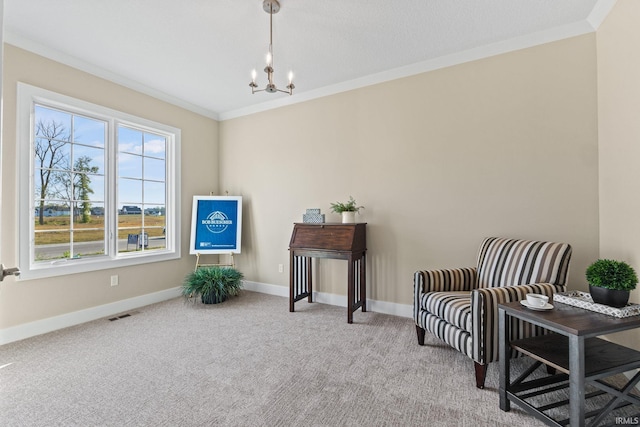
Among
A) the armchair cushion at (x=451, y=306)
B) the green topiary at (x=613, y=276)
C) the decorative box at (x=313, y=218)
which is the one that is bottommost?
the armchair cushion at (x=451, y=306)

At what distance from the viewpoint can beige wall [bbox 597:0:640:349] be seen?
2062mm

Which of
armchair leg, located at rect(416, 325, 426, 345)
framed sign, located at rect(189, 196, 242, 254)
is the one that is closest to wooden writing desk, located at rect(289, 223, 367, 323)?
armchair leg, located at rect(416, 325, 426, 345)

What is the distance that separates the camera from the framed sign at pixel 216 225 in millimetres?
4379

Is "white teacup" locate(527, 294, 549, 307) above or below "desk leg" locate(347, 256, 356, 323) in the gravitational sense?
above

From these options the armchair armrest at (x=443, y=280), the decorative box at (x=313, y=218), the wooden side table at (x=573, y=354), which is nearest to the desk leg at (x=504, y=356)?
→ the wooden side table at (x=573, y=354)

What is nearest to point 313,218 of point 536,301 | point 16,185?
point 536,301

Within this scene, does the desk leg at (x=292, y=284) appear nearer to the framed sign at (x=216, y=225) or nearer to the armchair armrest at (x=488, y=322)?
the framed sign at (x=216, y=225)

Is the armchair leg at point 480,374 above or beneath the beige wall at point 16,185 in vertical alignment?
beneath

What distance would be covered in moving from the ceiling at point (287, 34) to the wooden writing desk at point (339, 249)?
5.77 ft

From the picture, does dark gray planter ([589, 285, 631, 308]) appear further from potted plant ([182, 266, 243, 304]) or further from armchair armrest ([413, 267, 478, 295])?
potted plant ([182, 266, 243, 304])

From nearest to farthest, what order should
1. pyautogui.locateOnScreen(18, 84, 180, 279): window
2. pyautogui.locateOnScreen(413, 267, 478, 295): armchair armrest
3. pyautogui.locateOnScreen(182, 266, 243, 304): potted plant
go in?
pyautogui.locateOnScreen(413, 267, 478, 295): armchair armrest < pyautogui.locateOnScreen(18, 84, 180, 279): window < pyautogui.locateOnScreen(182, 266, 243, 304): potted plant

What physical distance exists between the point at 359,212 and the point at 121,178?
291 cm

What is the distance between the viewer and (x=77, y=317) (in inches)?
127

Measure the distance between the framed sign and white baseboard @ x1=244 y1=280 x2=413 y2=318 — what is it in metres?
0.60
